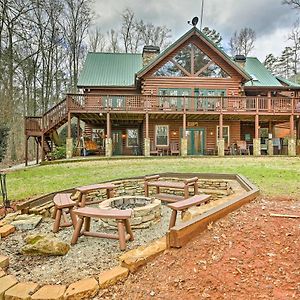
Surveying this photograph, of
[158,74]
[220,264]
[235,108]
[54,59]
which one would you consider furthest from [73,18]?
[220,264]

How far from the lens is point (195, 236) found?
3.40 metres

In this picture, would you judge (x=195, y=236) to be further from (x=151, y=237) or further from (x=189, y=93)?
(x=189, y=93)

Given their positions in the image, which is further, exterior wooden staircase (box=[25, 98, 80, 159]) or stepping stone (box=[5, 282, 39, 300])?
exterior wooden staircase (box=[25, 98, 80, 159])

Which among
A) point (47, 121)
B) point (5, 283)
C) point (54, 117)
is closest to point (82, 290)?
point (5, 283)

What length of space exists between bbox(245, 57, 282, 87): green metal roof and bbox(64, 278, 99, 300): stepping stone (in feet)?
67.3

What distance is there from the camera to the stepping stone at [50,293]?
102 inches

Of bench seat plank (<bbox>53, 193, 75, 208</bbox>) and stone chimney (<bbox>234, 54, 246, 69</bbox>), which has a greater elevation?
stone chimney (<bbox>234, 54, 246, 69</bbox>)

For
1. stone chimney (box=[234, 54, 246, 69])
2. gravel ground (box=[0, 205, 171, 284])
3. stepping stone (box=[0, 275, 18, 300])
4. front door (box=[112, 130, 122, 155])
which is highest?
stone chimney (box=[234, 54, 246, 69])

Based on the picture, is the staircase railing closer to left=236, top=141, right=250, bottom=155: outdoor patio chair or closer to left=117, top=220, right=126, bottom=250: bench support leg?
left=236, top=141, right=250, bottom=155: outdoor patio chair

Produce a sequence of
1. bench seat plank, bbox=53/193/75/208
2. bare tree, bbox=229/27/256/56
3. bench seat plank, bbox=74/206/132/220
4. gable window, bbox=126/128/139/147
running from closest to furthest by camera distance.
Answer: bench seat plank, bbox=74/206/132/220 → bench seat plank, bbox=53/193/75/208 → gable window, bbox=126/128/139/147 → bare tree, bbox=229/27/256/56

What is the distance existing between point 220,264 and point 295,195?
3722mm

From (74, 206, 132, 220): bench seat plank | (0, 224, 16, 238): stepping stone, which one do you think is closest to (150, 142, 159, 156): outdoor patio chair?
(0, 224, 16, 238): stepping stone

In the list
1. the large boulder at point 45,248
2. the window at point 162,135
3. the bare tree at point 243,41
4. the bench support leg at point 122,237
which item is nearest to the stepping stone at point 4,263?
the large boulder at point 45,248

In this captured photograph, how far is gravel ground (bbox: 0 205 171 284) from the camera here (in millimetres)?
3240
